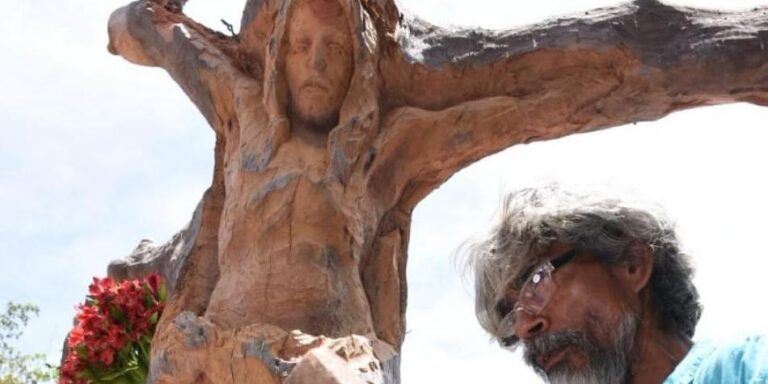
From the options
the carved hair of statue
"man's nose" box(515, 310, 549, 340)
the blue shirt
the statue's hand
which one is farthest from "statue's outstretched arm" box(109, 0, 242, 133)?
the blue shirt

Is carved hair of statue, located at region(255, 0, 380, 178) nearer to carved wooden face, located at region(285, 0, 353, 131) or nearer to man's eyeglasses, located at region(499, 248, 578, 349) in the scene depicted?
carved wooden face, located at region(285, 0, 353, 131)

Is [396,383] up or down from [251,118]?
down

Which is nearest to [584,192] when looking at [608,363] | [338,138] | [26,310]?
[608,363]

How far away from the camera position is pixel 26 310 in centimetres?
1433

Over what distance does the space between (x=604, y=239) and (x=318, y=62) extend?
1728mm

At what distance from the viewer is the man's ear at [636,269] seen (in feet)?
8.76

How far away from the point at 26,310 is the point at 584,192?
1252 cm

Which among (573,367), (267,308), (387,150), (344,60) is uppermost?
(344,60)

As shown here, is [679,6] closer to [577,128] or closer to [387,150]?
[577,128]

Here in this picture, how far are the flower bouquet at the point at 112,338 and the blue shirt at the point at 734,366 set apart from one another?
2.77 meters

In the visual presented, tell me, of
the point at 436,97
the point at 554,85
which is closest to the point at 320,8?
the point at 436,97

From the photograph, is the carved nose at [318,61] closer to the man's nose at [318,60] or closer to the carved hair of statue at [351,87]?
the man's nose at [318,60]

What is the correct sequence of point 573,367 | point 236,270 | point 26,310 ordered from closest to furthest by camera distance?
point 573,367 < point 236,270 < point 26,310

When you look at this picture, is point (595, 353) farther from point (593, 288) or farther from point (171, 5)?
point (171, 5)
